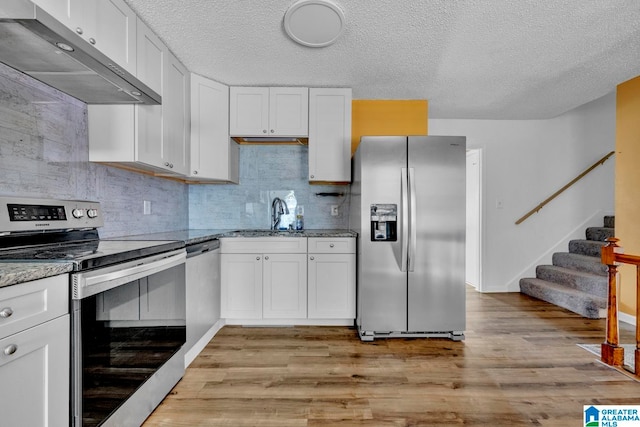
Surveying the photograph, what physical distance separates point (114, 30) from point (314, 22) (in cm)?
120

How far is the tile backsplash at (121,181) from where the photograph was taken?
Answer: 1.57m

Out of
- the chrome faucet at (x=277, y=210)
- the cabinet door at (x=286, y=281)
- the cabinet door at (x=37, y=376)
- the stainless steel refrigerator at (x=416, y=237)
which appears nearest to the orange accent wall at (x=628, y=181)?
the stainless steel refrigerator at (x=416, y=237)

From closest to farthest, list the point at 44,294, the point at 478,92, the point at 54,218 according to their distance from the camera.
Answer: the point at 44,294 < the point at 54,218 < the point at 478,92

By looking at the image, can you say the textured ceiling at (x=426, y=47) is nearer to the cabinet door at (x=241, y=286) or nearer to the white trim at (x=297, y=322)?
the cabinet door at (x=241, y=286)

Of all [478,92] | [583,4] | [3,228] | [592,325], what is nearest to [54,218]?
[3,228]

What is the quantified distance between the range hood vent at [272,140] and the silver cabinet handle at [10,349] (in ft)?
8.47

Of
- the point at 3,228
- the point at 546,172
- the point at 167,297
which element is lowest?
the point at 167,297

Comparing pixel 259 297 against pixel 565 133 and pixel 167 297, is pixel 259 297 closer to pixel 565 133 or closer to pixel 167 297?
pixel 167 297

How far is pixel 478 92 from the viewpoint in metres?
3.38

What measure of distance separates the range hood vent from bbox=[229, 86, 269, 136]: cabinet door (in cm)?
10

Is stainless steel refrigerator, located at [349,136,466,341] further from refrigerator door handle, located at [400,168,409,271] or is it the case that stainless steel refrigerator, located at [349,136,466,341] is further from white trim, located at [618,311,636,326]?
white trim, located at [618,311,636,326]

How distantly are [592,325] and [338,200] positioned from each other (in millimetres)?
2792

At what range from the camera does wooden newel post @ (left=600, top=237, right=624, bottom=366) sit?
88.4 inches

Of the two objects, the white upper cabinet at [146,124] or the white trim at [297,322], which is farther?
the white trim at [297,322]
